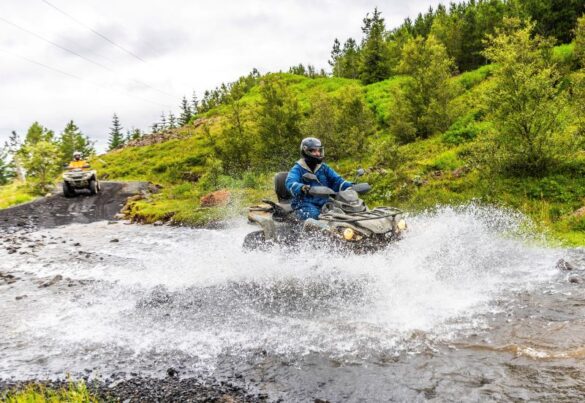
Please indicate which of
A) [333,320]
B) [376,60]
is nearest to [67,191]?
[333,320]

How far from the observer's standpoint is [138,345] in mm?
7023

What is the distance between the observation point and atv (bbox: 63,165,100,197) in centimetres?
2977

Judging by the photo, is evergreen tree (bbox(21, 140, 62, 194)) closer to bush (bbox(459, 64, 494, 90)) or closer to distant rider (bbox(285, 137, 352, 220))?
distant rider (bbox(285, 137, 352, 220))

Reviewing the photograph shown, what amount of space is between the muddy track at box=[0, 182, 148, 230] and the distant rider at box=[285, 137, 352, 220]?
1607 cm

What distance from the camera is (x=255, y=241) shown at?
10.1 meters

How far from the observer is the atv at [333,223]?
821 cm

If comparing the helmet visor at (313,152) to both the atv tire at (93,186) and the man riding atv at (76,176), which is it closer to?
the man riding atv at (76,176)

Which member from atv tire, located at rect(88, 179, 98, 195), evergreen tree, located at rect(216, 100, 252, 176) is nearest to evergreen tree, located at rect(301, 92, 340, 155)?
evergreen tree, located at rect(216, 100, 252, 176)

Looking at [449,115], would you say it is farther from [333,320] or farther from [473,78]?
[333,320]

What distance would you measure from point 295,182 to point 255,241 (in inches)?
68.7

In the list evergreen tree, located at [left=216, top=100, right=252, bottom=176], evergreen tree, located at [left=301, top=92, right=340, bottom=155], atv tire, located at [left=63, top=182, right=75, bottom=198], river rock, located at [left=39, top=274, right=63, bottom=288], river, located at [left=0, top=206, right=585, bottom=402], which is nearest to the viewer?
river, located at [left=0, top=206, right=585, bottom=402]

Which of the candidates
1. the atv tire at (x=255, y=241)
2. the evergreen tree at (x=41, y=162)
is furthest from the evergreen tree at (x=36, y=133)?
the atv tire at (x=255, y=241)

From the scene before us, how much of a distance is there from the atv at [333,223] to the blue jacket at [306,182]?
0.18 meters

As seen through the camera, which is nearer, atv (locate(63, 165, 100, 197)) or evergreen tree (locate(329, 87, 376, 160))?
evergreen tree (locate(329, 87, 376, 160))
